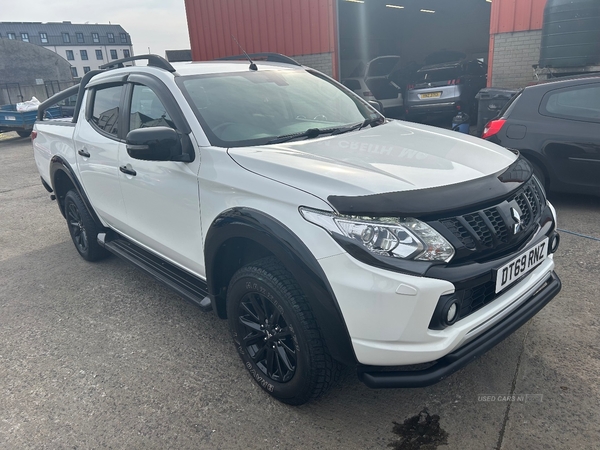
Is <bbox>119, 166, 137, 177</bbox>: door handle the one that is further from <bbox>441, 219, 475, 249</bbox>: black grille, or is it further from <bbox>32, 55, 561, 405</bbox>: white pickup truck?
<bbox>441, 219, 475, 249</bbox>: black grille

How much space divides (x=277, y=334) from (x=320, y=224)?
2.22ft

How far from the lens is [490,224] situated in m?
2.10

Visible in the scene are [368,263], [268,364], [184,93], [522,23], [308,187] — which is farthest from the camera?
[522,23]

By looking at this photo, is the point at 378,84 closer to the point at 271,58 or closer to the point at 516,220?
the point at 271,58

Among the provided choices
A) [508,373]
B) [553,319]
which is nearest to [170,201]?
[508,373]

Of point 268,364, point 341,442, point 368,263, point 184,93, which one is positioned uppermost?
point 184,93

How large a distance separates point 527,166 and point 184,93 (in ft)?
6.65

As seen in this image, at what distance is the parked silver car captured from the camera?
12.1 meters

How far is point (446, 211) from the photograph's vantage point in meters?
2.00

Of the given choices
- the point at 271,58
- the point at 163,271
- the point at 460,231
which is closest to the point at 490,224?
the point at 460,231

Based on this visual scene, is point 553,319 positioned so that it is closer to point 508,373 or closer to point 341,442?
point 508,373

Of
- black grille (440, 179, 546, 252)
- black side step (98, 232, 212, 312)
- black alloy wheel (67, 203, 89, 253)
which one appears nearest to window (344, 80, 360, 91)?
black alloy wheel (67, 203, 89, 253)

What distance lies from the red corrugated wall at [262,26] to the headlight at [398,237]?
37.2ft

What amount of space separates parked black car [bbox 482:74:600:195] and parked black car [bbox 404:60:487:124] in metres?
5.41
